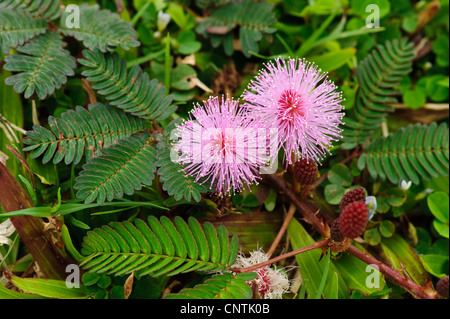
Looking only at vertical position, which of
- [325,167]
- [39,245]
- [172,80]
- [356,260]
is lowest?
[356,260]

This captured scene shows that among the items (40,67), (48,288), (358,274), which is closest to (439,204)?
(358,274)

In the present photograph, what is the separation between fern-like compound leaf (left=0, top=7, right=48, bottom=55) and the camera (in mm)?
1823

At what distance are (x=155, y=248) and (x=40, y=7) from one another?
1.34 m

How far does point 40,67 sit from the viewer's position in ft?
5.96

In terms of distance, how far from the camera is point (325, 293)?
184 cm

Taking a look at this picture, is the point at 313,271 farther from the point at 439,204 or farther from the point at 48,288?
the point at 48,288

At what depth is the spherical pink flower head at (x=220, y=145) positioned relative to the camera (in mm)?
1660

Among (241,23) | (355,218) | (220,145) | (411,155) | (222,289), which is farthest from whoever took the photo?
(241,23)

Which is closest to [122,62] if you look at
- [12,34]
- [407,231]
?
[12,34]

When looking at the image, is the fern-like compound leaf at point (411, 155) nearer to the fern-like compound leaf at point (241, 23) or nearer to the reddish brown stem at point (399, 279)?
the reddish brown stem at point (399, 279)

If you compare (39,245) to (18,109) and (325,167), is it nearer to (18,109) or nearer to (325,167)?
(18,109)

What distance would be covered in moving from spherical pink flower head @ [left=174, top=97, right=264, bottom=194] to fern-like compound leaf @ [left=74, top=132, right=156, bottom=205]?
16 cm

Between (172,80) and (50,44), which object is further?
(172,80)

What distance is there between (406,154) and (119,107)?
1.44 metres
